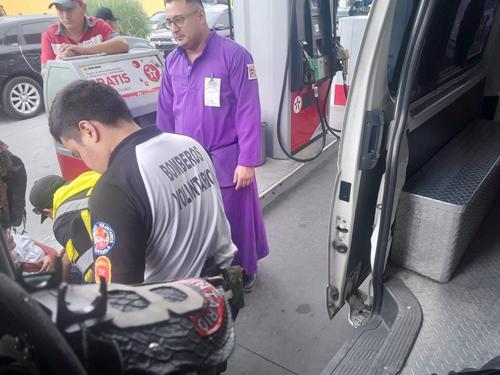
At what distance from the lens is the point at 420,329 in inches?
61.8

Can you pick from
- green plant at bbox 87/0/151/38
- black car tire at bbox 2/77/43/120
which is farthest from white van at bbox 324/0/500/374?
green plant at bbox 87/0/151/38

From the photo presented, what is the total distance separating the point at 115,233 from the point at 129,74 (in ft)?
6.05

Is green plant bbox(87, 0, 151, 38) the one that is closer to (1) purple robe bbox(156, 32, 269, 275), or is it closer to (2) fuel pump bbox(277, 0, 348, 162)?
(2) fuel pump bbox(277, 0, 348, 162)

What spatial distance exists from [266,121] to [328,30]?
4.08 ft

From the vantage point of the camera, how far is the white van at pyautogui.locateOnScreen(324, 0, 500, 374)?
1.44 meters

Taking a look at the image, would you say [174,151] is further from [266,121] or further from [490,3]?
[266,121]

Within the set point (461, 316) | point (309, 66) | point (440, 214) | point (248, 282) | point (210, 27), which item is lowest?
point (248, 282)

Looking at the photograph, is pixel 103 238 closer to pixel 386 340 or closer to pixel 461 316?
pixel 386 340

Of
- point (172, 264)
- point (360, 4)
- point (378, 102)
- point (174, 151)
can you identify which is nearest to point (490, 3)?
point (378, 102)

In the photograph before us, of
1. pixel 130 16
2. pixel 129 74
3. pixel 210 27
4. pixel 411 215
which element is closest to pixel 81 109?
pixel 411 215

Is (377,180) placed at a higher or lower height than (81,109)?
lower

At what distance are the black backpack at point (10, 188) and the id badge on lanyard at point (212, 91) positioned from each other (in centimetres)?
102

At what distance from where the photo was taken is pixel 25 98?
676 centimetres

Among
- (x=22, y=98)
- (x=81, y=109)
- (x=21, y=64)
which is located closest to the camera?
(x=81, y=109)
